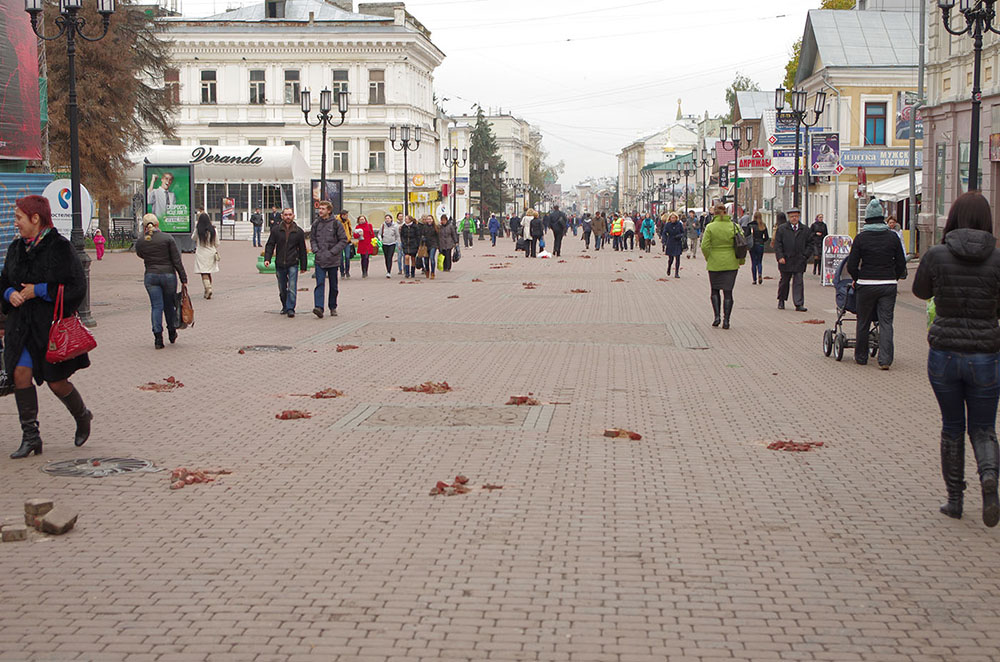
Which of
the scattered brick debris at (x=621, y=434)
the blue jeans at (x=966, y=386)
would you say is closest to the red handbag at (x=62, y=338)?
the scattered brick debris at (x=621, y=434)

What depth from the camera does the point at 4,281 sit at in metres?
8.77

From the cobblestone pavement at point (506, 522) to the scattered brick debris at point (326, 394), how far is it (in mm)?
140

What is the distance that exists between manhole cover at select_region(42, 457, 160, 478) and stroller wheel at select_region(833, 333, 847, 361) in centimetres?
853

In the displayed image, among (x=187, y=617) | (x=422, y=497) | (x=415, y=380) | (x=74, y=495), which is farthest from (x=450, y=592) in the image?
(x=415, y=380)

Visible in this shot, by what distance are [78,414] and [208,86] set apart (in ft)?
230

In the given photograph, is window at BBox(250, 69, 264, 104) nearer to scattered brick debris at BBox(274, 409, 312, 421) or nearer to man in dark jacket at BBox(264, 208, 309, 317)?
man in dark jacket at BBox(264, 208, 309, 317)

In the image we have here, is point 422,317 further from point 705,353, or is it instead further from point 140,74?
point 140,74

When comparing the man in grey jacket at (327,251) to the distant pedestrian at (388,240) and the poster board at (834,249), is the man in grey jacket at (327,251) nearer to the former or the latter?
the poster board at (834,249)

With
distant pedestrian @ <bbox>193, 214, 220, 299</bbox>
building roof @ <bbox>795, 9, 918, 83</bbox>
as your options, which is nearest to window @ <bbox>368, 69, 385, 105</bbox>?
building roof @ <bbox>795, 9, 918, 83</bbox>

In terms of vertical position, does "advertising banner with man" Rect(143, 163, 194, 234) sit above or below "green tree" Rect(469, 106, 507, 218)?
below

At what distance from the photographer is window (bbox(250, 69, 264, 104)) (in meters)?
75.1

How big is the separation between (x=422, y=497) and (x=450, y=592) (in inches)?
71.9

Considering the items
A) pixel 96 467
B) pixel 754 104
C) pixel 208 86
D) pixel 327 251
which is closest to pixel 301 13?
pixel 208 86

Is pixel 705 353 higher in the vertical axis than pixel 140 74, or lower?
lower
